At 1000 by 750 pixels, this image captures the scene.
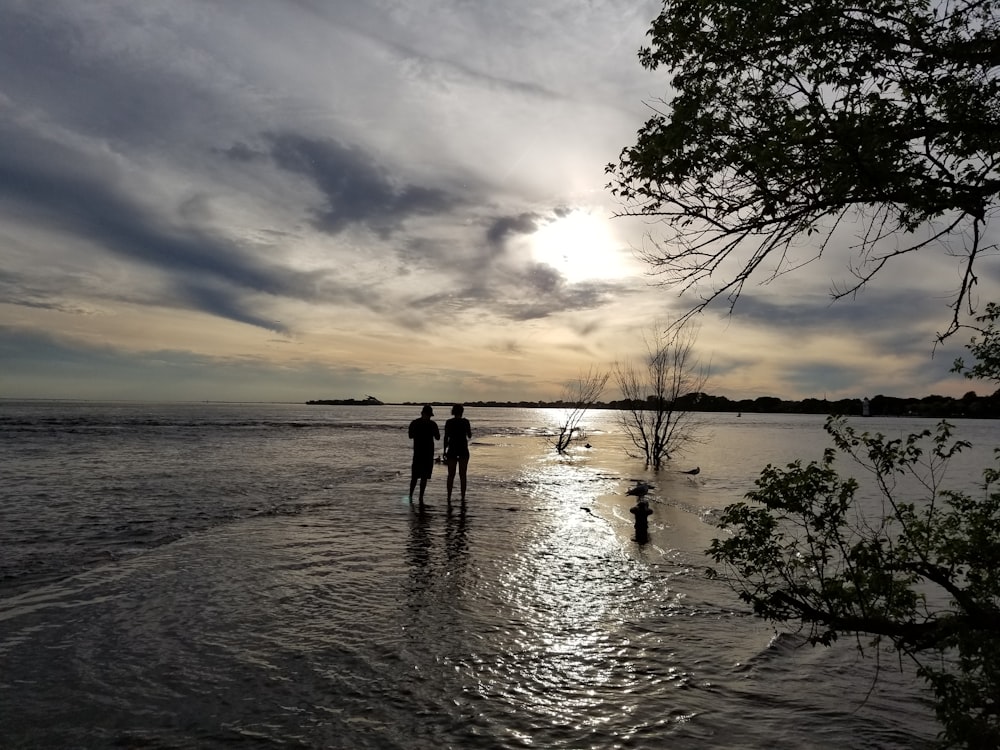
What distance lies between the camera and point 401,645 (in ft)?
21.0

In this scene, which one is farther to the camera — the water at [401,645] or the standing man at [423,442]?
the standing man at [423,442]

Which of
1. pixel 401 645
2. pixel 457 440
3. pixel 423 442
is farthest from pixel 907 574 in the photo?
pixel 423 442

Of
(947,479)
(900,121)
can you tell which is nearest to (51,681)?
(900,121)

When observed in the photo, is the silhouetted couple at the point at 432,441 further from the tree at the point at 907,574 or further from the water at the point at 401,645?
the tree at the point at 907,574

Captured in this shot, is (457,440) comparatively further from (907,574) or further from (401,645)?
(907,574)

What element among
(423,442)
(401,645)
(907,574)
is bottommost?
(401,645)

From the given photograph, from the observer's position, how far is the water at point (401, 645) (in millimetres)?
4777

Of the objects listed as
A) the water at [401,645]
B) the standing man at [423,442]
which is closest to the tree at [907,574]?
the water at [401,645]

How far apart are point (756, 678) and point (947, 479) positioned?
3048cm

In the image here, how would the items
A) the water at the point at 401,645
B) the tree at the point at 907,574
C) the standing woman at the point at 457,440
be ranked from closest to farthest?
the tree at the point at 907,574
the water at the point at 401,645
the standing woman at the point at 457,440

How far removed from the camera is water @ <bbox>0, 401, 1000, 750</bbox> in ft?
15.7

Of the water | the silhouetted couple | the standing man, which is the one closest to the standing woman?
the silhouetted couple

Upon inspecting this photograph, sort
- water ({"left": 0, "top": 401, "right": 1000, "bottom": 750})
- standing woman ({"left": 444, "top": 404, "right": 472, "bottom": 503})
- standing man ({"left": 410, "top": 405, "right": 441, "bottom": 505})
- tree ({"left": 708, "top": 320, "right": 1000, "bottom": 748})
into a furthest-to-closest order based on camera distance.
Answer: standing woman ({"left": 444, "top": 404, "right": 472, "bottom": 503})
standing man ({"left": 410, "top": 405, "right": 441, "bottom": 505})
water ({"left": 0, "top": 401, "right": 1000, "bottom": 750})
tree ({"left": 708, "top": 320, "right": 1000, "bottom": 748})

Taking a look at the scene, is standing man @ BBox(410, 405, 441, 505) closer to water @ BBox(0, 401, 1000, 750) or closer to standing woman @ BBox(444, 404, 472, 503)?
standing woman @ BBox(444, 404, 472, 503)
